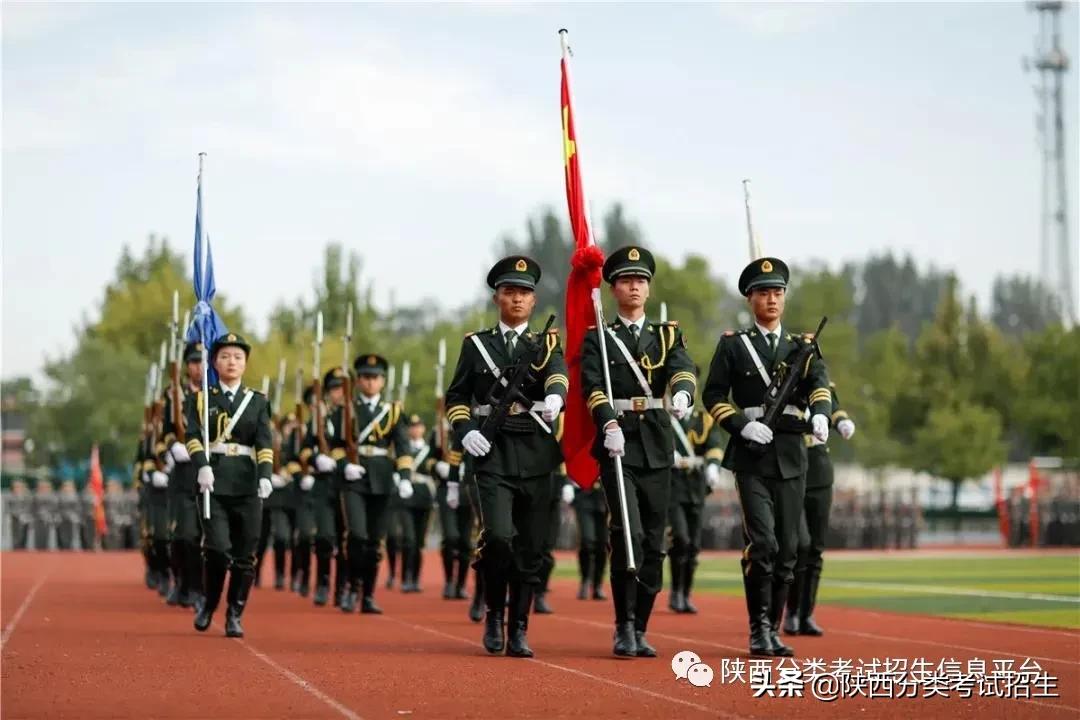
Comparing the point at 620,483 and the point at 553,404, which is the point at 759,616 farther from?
the point at 553,404

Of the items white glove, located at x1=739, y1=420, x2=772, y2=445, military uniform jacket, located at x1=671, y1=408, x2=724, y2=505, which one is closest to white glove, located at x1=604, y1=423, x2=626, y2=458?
white glove, located at x1=739, y1=420, x2=772, y2=445

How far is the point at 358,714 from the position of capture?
376 inches

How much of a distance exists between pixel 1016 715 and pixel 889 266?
518 ft

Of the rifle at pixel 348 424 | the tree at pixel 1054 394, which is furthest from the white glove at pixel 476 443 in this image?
the tree at pixel 1054 394

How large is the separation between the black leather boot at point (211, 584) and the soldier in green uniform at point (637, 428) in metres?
3.85

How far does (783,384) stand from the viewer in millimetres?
12938

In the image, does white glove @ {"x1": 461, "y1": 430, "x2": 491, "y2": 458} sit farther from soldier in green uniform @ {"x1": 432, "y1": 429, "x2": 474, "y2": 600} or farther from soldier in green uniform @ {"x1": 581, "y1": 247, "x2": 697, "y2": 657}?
soldier in green uniform @ {"x1": 432, "y1": 429, "x2": 474, "y2": 600}

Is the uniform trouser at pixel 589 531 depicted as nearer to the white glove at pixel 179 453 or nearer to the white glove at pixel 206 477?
the white glove at pixel 179 453

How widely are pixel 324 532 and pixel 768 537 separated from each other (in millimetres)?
8948

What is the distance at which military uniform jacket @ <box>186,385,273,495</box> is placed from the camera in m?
15.1

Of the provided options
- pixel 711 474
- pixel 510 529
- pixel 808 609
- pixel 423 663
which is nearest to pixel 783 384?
pixel 510 529

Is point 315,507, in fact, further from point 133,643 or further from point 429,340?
point 429,340

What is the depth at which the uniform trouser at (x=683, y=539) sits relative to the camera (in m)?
19.0

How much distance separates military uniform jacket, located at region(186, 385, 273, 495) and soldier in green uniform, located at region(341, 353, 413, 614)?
121 inches
